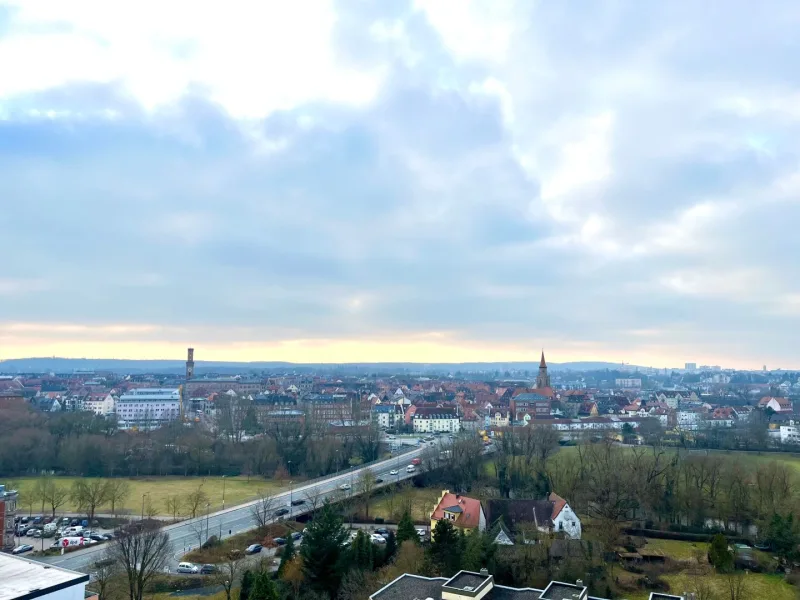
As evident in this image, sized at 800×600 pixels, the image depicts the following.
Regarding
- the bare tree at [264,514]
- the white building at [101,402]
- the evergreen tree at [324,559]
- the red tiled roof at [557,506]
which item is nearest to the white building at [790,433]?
the red tiled roof at [557,506]

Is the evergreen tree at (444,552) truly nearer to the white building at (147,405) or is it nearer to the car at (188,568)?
the car at (188,568)

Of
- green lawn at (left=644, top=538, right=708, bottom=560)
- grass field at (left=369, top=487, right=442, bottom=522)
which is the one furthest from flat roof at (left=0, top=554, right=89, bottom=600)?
green lawn at (left=644, top=538, right=708, bottom=560)

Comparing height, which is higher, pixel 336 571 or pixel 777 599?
pixel 336 571

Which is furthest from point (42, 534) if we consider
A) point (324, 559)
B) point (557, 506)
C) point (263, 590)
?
point (557, 506)

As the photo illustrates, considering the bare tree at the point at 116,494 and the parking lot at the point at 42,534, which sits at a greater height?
the bare tree at the point at 116,494

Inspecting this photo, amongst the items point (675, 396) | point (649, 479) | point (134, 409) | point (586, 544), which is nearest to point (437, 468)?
point (649, 479)

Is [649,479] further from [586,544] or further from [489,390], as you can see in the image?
[489,390]
